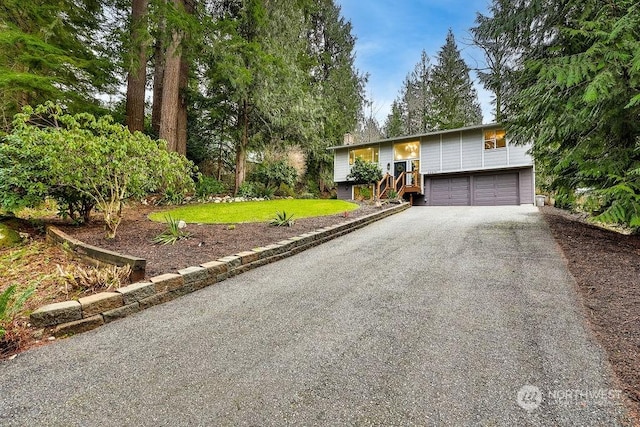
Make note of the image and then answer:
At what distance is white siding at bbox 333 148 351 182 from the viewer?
18750 millimetres

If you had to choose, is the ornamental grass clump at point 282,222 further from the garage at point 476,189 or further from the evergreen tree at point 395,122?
the evergreen tree at point 395,122


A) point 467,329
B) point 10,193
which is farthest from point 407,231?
point 10,193

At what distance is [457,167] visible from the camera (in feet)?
50.9

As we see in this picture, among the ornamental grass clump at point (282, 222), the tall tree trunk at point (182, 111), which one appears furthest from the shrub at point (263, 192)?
the ornamental grass clump at point (282, 222)

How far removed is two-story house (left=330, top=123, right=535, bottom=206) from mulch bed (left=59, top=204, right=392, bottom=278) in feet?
27.0

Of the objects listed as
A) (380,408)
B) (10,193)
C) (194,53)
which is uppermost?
(194,53)

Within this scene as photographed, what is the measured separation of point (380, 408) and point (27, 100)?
1236 centimetres

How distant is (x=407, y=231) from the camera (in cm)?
680

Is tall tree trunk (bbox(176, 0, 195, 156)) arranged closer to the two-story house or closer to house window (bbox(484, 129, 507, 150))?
the two-story house

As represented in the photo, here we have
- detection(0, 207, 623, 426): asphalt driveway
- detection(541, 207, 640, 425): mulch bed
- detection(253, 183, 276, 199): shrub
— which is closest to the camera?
detection(0, 207, 623, 426): asphalt driveway

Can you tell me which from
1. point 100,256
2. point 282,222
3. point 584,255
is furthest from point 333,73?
point 100,256

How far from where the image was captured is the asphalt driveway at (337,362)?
4.95 feet

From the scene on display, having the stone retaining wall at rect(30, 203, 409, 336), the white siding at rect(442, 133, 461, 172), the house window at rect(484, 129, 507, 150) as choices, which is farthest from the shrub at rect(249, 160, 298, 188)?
the house window at rect(484, 129, 507, 150)

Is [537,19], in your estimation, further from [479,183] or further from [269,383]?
[479,183]
